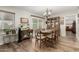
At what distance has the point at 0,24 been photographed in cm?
209

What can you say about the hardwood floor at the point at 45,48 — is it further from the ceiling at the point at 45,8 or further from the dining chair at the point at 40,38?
the ceiling at the point at 45,8

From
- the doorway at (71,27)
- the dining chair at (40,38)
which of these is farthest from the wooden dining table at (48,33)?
the doorway at (71,27)

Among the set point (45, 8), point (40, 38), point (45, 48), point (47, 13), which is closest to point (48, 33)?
point (40, 38)

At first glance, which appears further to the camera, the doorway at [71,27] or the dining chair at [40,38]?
the dining chair at [40,38]

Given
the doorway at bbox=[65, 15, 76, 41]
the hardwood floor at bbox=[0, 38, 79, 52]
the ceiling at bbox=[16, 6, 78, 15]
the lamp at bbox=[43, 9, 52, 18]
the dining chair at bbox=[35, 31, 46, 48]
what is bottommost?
the hardwood floor at bbox=[0, 38, 79, 52]

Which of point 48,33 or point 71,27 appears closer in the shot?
point 71,27

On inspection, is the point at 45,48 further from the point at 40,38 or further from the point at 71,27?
the point at 71,27

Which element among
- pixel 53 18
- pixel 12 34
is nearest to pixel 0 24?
pixel 12 34

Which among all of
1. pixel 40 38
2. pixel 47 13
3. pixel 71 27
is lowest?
pixel 40 38

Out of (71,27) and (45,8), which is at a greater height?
(45,8)

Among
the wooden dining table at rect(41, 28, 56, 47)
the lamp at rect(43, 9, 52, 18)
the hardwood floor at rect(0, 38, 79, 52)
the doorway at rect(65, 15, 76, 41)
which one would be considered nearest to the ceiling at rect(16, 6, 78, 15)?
the lamp at rect(43, 9, 52, 18)

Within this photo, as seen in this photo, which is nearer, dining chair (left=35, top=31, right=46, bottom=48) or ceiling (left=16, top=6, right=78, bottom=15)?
ceiling (left=16, top=6, right=78, bottom=15)

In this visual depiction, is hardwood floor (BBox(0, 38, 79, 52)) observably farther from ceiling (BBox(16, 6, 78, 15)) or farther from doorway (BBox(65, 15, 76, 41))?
ceiling (BBox(16, 6, 78, 15))
